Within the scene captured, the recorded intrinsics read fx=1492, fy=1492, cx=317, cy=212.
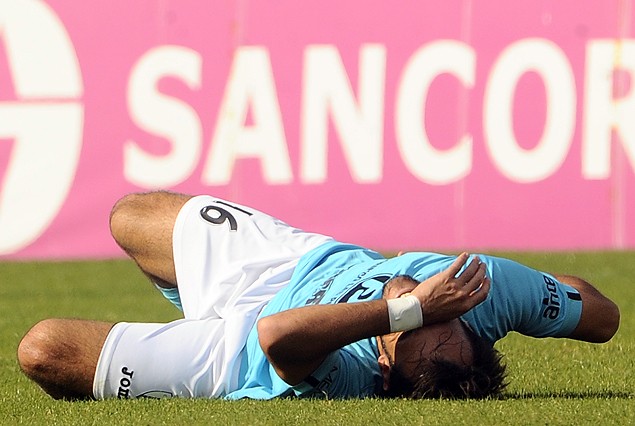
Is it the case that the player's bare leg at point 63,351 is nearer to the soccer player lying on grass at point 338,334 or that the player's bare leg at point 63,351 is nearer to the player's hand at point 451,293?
the soccer player lying on grass at point 338,334

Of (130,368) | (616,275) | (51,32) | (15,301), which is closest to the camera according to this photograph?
(130,368)

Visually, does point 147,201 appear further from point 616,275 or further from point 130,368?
point 616,275

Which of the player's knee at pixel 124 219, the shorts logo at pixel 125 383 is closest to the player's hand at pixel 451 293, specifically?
the shorts logo at pixel 125 383

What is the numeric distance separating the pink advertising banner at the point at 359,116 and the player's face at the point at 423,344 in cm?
686

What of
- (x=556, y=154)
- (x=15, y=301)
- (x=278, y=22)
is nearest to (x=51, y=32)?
(x=278, y=22)

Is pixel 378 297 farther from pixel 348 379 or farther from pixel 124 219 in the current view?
pixel 124 219

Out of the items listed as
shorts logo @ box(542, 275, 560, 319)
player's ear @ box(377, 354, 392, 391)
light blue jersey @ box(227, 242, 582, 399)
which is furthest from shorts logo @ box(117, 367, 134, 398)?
shorts logo @ box(542, 275, 560, 319)

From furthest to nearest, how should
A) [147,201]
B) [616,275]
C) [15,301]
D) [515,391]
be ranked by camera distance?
[616,275], [15,301], [147,201], [515,391]

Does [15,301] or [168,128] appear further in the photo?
[168,128]

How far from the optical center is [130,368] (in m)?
5.48

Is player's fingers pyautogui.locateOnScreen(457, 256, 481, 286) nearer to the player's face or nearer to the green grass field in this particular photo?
the player's face

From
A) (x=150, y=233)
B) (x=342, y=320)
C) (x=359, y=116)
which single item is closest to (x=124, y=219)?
(x=150, y=233)

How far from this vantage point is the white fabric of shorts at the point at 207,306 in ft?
18.0

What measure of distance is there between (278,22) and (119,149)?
5.50 ft
